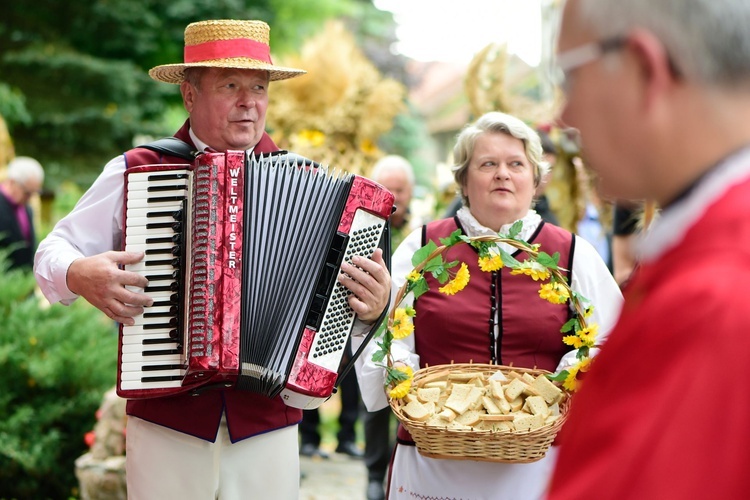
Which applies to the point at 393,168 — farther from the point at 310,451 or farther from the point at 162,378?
the point at 162,378

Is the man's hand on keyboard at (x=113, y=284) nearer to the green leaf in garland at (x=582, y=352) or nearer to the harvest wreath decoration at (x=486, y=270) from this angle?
the harvest wreath decoration at (x=486, y=270)

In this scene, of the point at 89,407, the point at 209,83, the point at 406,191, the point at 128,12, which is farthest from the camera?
the point at 128,12

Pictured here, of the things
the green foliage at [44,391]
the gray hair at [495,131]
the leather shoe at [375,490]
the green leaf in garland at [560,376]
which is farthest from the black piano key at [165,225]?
the leather shoe at [375,490]

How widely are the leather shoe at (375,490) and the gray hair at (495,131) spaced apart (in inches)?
111

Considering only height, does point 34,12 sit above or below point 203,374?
above

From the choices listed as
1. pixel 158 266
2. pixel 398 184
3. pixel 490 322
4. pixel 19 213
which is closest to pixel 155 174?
pixel 158 266

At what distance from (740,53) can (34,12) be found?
16.8 metres

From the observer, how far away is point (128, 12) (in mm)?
15836

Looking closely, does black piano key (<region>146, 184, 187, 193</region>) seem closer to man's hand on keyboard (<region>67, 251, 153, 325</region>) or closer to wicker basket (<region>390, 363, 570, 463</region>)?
man's hand on keyboard (<region>67, 251, 153, 325</region>)

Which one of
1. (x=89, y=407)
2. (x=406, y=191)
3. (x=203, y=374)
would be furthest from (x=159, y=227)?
(x=406, y=191)

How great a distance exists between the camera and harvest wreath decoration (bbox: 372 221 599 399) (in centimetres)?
301

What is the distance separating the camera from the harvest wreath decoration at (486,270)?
3.01 m

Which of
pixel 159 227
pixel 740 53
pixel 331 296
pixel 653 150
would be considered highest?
pixel 740 53

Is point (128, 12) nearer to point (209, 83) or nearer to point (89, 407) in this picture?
point (89, 407)
